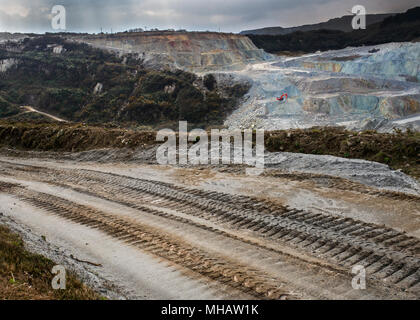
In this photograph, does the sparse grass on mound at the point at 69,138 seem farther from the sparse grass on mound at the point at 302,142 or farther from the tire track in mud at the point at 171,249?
the tire track in mud at the point at 171,249

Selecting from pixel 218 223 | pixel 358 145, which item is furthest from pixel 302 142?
pixel 218 223

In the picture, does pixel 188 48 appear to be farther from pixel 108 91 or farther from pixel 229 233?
pixel 229 233

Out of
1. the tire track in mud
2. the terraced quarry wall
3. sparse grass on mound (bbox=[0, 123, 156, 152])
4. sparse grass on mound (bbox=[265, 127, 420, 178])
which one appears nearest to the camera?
the tire track in mud

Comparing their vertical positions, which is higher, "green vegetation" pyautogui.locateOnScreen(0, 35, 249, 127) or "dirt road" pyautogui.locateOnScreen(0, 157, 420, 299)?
"green vegetation" pyautogui.locateOnScreen(0, 35, 249, 127)

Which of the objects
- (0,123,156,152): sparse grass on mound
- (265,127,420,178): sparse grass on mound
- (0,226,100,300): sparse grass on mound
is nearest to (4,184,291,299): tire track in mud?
(0,226,100,300): sparse grass on mound

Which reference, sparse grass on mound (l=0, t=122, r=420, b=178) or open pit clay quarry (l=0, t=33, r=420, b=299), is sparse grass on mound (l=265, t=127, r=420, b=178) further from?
open pit clay quarry (l=0, t=33, r=420, b=299)
